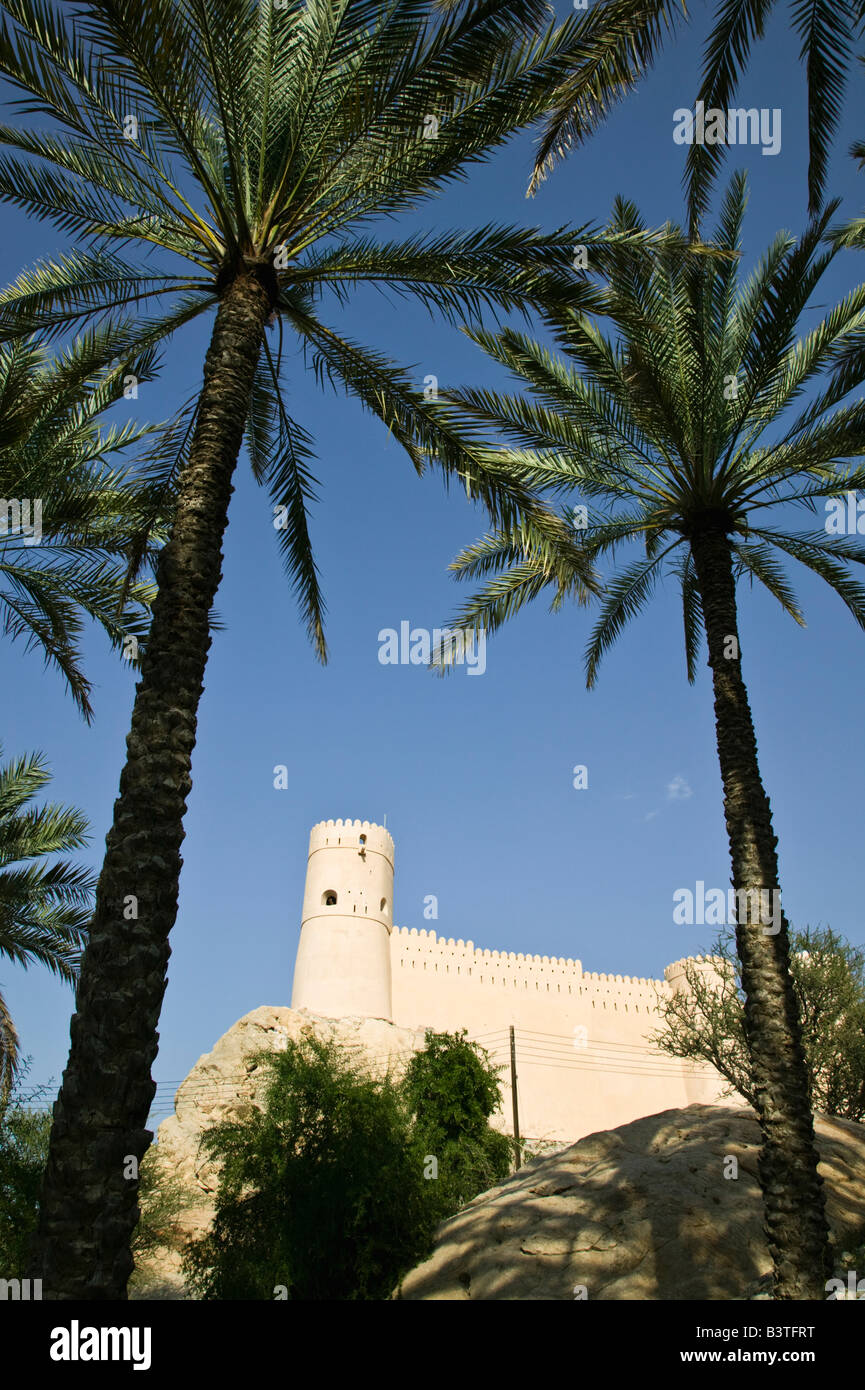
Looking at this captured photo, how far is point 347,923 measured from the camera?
28.2 metres

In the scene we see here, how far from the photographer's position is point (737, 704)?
7633 mm

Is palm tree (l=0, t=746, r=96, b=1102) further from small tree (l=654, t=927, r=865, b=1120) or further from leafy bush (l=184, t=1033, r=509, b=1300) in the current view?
small tree (l=654, t=927, r=865, b=1120)

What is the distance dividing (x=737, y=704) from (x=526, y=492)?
2.41 m

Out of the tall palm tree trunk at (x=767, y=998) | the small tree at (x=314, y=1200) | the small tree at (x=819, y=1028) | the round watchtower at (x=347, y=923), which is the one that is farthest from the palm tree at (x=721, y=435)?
the round watchtower at (x=347, y=923)

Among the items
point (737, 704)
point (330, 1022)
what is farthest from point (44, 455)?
point (330, 1022)

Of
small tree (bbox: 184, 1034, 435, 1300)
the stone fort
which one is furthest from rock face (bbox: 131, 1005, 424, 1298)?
small tree (bbox: 184, 1034, 435, 1300)

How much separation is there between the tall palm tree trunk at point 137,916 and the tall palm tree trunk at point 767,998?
411cm

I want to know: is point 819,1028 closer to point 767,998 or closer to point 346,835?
point 767,998

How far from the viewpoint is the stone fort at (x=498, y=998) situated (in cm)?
2794

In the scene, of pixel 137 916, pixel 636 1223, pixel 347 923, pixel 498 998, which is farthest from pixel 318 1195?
pixel 498 998

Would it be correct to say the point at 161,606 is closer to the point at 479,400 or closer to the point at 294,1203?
the point at 479,400

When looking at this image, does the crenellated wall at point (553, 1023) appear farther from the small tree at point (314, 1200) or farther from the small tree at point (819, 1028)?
the small tree at point (314, 1200)

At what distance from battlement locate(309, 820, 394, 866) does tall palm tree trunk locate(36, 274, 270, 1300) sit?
24443mm
